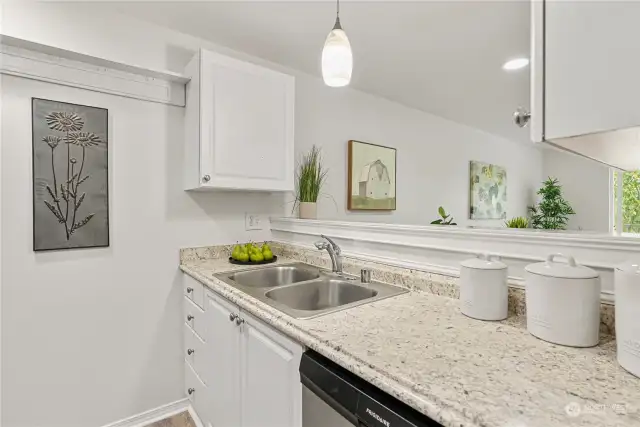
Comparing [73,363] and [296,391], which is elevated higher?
[296,391]

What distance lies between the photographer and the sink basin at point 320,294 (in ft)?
4.77

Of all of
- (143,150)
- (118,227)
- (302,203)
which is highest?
(143,150)

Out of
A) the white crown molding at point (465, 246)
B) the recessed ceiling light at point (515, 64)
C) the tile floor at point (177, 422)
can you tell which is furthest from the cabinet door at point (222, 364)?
the recessed ceiling light at point (515, 64)

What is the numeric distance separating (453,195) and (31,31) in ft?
12.5

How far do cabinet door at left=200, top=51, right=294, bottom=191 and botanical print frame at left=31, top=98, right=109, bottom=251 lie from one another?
1.80ft

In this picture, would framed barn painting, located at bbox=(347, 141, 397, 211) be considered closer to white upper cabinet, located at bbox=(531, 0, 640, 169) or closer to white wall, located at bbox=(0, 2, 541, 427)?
white wall, located at bbox=(0, 2, 541, 427)

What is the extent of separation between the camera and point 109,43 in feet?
5.72

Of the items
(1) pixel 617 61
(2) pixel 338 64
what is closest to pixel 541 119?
(1) pixel 617 61

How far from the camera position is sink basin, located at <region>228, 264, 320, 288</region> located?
177 centimetres

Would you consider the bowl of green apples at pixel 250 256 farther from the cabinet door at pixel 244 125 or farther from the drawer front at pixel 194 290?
the cabinet door at pixel 244 125

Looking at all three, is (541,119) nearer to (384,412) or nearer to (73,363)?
(384,412)

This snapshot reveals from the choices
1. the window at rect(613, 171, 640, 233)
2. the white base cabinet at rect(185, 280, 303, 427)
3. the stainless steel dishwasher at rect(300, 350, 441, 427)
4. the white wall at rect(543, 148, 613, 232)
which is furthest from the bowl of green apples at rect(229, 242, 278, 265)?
the white wall at rect(543, 148, 613, 232)

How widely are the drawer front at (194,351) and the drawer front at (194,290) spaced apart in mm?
196

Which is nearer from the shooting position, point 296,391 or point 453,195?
point 296,391
